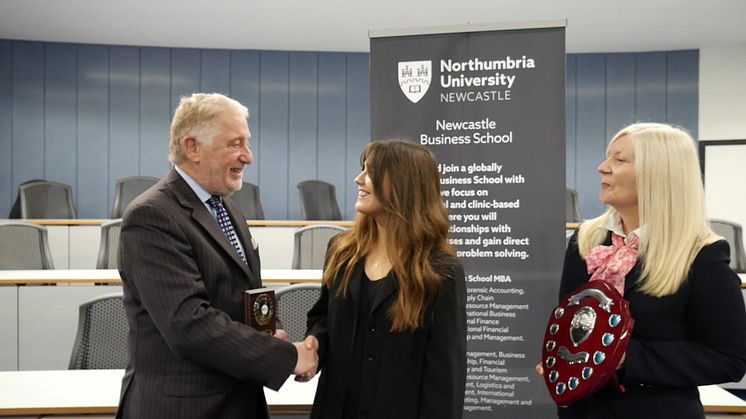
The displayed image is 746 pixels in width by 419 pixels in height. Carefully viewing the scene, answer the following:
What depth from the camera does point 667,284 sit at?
173cm

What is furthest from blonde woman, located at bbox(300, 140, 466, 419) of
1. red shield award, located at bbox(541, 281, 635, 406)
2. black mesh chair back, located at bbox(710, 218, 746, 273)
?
black mesh chair back, located at bbox(710, 218, 746, 273)

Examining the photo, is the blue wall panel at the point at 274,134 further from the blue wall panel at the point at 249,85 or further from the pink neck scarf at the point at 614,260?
the pink neck scarf at the point at 614,260

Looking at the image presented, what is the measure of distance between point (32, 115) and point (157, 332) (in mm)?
9431

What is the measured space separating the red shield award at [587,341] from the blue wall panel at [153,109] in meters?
9.13

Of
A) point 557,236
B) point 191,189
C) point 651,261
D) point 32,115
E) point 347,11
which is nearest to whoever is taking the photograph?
point 651,261

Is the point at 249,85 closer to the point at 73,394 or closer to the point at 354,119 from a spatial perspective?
the point at 354,119

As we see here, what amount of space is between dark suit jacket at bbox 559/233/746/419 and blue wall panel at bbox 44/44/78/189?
9736 mm

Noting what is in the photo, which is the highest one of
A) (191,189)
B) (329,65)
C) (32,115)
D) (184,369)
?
(329,65)

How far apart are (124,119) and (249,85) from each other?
77.2 inches

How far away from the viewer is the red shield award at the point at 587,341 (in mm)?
1673

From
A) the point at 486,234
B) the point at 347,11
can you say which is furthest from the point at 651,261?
the point at 347,11

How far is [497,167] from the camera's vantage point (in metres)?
2.64

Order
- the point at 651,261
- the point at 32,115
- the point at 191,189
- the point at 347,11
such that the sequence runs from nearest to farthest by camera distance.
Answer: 1. the point at 651,261
2. the point at 191,189
3. the point at 347,11
4. the point at 32,115

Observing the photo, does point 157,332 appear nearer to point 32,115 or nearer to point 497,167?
point 497,167
